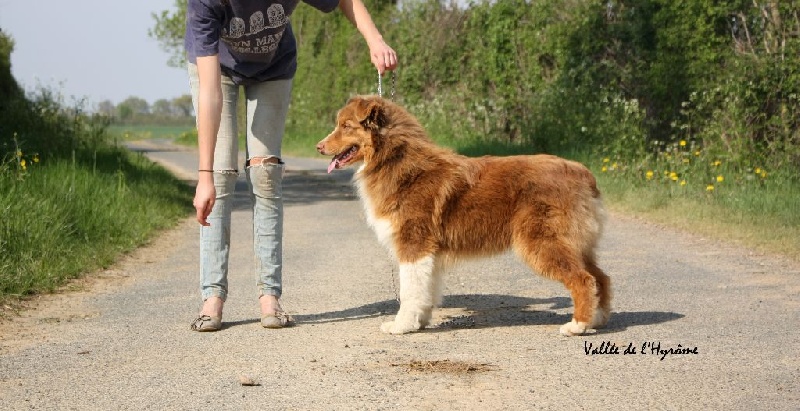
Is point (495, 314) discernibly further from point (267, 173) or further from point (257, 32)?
point (257, 32)

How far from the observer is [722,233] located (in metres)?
10.1

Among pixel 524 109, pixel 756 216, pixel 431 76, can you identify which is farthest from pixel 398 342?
pixel 431 76

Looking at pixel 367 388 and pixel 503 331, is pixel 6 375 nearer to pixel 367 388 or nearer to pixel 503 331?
Result: pixel 367 388

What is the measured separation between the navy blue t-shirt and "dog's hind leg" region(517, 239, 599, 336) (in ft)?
6.46

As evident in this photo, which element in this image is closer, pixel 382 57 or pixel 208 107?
pixel 208 107

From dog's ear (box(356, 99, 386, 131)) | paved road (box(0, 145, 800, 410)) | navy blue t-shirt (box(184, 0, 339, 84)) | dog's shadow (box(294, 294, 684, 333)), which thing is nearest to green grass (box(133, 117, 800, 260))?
paved road (box(0, 145, 800, 410))

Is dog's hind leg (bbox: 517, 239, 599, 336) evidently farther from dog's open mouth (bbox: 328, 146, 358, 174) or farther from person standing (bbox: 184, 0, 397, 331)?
person standing (bbox: 184, 0, 397, 331)

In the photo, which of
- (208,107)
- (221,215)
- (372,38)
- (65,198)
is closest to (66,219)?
(65,198)

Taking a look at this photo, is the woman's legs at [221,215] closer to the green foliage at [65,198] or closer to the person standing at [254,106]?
the person standing at [254,106]

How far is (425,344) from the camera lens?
5.73 meters

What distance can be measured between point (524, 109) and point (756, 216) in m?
9.49

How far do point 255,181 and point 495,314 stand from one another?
1821mm

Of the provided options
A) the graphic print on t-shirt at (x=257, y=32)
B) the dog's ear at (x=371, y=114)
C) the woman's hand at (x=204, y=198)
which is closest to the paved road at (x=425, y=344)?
the woman's hand at (x=204, y=198)

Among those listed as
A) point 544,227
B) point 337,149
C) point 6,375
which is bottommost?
point 6,375
